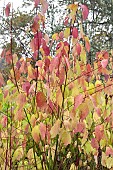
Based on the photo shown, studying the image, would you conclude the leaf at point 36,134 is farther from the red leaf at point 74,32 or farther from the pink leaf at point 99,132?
the red leaf at point 74,32

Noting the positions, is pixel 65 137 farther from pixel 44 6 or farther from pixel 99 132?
pixel 44 6

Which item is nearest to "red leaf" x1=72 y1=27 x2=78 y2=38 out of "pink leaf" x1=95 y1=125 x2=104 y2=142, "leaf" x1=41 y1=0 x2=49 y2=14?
"leaf" x1=41 y1=0 x2=49 y2=14

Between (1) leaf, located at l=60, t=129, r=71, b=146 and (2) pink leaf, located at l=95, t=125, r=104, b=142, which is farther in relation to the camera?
(2) pink leaf, located at l=95, t=125, r=104, b=142

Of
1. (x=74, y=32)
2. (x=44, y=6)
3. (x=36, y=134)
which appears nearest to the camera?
(x=44, y=6)

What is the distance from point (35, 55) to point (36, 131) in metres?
0.40

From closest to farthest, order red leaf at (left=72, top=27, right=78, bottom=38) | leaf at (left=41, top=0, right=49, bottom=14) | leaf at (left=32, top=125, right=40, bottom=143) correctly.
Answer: leaf at (left=41, top=0, right=49, bottom=14)
leaf at (left=32, top=125, right=40, bottom=143)
red leaf at (left=72, top=27, right=78, bottom=38)

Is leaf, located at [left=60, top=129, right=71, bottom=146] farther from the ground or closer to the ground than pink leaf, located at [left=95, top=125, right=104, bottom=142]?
closer to the ground

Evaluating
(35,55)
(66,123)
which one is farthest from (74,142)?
(35,55)

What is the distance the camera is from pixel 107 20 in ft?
41.1

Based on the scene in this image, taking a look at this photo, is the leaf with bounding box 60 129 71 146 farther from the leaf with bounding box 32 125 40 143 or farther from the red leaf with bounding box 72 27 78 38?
the red leaf with bounding box 72 27 78 38

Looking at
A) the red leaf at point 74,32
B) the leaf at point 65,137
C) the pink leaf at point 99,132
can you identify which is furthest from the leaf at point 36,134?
the red leaf at point 74,32

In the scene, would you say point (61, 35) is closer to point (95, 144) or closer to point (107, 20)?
point (95, 144)

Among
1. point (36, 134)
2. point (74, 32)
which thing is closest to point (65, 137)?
point (36, 134)

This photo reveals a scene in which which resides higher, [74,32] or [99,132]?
[74,32]
